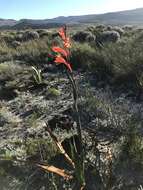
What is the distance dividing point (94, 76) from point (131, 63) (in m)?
1.25

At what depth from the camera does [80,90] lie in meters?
7.89

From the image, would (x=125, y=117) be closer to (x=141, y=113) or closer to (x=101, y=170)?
(x=141, y=113)

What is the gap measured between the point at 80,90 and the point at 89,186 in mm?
3900

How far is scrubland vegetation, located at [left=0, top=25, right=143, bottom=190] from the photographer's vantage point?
165 inches

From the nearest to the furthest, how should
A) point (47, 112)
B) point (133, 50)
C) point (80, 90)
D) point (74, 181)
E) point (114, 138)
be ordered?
point (74, 181) → point (114, 138) → point (47, 112) → point (80, 90) → point (133, 50)

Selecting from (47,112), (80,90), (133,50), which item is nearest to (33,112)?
(47,112)

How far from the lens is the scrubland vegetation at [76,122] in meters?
4.20

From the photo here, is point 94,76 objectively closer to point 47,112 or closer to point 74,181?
point 47,112

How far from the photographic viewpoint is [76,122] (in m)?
4.71

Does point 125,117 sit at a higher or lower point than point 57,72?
higher

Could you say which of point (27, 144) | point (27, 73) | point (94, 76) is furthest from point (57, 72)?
point (27, 144)

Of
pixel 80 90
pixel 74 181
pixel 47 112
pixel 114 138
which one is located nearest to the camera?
pixel 74 181

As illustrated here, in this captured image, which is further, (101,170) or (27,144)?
(27,144)

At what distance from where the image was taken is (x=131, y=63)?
26.2ft
